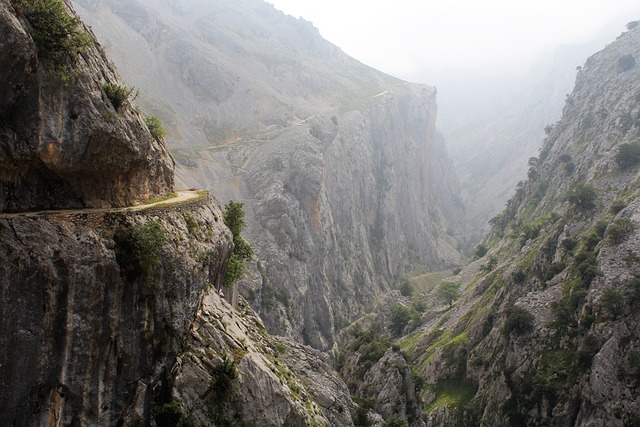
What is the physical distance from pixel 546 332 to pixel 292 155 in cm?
6966

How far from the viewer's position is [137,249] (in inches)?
941

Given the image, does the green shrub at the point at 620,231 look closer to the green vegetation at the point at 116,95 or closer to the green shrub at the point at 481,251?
the green vegetation at the point at 116,95

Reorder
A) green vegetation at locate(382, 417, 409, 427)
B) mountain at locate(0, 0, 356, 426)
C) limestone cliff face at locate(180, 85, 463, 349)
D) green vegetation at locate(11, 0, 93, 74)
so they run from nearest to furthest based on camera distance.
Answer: mountain at locate(0, 0, 356, 426)
green vegetation at locate(11, 0, 93, 74)
green vegetation at locate(382, 417, 409, 427)
limestone cliff face at locate(180, 85, 463, 349)

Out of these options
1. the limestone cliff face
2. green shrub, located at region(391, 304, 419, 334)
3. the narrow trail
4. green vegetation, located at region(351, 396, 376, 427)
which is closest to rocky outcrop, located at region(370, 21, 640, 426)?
green shrub, located at region(391, 304, 419, 334)

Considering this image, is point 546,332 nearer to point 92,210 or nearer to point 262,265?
point 262,265

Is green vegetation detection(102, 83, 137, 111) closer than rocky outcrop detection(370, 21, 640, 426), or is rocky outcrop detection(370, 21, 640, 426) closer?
green vegetation detection(102, 83, 137, 111)

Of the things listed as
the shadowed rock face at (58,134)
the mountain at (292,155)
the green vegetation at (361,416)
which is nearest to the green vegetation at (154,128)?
the shadowed rock face at (58,134)

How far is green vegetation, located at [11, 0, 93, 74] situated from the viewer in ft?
72.0

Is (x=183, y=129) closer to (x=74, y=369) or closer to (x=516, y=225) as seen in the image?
(x=516, y=225)

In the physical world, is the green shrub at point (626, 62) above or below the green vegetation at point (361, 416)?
above

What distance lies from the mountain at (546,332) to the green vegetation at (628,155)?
215mm

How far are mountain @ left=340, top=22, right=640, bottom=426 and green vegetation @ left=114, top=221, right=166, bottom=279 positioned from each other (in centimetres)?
3317

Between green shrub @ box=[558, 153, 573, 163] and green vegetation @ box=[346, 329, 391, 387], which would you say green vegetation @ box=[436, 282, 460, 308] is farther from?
green shrub @ box=[558, 153, 573, 163]

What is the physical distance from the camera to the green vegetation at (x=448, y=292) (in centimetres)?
9512
